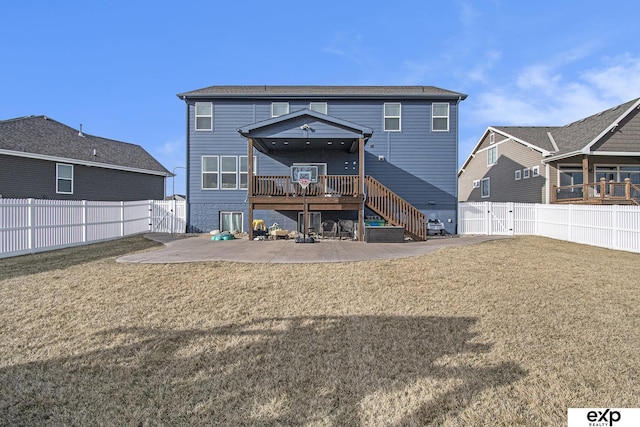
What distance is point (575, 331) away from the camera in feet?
13.6

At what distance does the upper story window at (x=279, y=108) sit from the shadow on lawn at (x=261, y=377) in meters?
13.5

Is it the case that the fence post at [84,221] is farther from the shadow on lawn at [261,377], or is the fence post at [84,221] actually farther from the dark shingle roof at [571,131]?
the dark shingle roof at [571,131]

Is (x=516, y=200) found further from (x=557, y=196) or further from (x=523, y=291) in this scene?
(x=523, y=291)

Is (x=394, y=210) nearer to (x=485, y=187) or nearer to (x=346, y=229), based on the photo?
(x=346, y=229)

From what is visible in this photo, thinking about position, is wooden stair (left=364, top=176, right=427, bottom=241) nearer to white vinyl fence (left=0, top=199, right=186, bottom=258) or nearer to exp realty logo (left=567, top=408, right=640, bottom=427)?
white vinyl fence (left=0, top=199, right=186, bottom=258)

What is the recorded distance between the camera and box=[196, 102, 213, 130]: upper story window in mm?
16062

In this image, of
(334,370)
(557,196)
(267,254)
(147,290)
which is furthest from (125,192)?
(557,196)

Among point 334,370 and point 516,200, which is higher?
point 516,200

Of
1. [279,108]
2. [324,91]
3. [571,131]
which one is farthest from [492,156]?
[279,108]

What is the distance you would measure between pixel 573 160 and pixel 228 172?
59.9 ft

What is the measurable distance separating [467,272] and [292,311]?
12.9ft

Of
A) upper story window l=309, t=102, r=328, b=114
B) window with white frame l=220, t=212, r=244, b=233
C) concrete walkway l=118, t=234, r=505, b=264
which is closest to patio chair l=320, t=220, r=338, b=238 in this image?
concrete walkway l=118, t=234, r=505, b=264

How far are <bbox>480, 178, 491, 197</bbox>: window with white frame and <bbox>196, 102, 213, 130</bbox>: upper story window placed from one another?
1915 cm

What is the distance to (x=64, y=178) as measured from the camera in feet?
56.2
